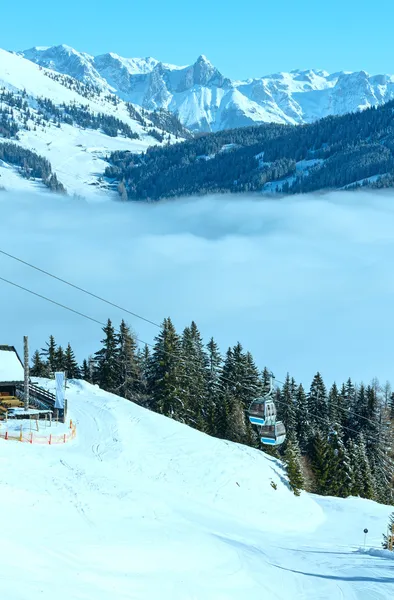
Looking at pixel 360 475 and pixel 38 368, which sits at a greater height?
pixel 38 368

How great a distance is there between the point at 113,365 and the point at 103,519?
3903 cm

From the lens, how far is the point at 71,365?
234 feet

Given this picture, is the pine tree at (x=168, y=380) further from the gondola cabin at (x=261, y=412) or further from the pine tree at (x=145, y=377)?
the gondola cabin at (x=261, y=412)

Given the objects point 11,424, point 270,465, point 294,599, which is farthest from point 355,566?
point 11,424

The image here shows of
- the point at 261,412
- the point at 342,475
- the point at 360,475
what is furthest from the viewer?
the point at 360,475

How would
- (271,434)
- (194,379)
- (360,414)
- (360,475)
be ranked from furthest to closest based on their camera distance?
1. (360,414)
2. (194,379)
3. (360,475)
4. (271,434)

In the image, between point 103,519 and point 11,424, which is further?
point 11,424

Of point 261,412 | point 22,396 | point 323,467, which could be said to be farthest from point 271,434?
point 22,396

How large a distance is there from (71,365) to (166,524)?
4534cm

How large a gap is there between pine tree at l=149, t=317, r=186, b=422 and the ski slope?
9.74m

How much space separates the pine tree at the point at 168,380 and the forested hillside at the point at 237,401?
93mm

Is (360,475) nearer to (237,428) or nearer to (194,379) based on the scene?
(237,428)

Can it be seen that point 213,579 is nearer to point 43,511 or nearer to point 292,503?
point 43,511

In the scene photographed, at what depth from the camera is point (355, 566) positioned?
25.7 metres
